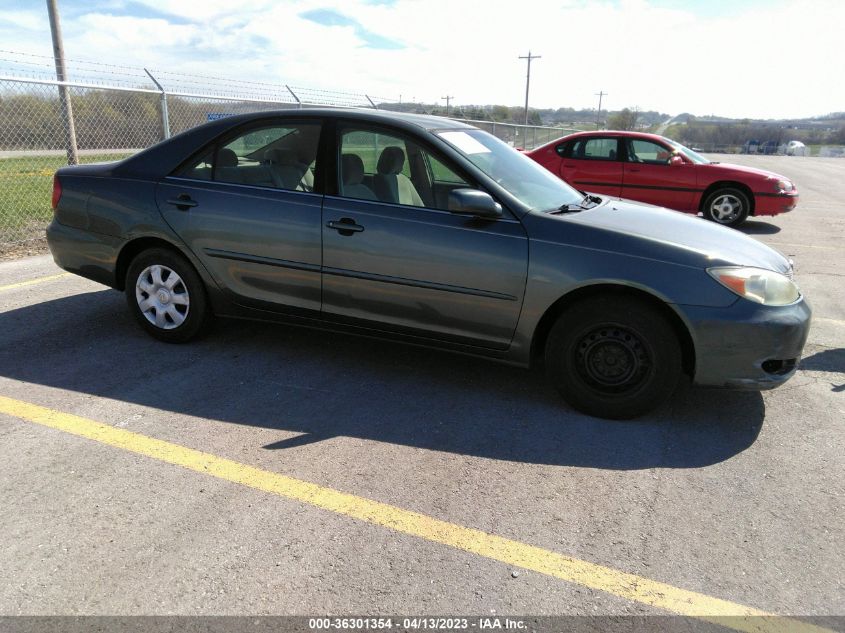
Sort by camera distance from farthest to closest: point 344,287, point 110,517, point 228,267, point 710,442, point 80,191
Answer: point 80,191
point 228,267
point 344,287
point 710,442
point 110,517

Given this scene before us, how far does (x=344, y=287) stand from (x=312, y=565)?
190 cm

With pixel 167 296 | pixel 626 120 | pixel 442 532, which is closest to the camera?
pixel 442 532

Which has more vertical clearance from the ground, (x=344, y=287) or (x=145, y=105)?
(x=145, y=105)

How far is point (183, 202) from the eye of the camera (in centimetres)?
424

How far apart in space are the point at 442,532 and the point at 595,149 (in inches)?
374

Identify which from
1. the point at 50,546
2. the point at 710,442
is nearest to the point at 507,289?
the point at 710,442

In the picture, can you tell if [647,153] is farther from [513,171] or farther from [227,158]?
[227,158]

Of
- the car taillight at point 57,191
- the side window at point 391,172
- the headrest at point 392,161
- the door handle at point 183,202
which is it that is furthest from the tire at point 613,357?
the car taillight at point 57,191

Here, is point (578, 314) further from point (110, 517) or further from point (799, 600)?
point (110, 517)

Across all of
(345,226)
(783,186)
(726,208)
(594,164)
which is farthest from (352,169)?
(783,186)

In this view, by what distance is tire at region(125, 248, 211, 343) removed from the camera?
→ 4.35m

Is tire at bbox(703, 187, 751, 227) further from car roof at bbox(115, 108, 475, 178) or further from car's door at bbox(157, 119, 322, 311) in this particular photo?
car's door at bbox(157, 119, 322, 311)

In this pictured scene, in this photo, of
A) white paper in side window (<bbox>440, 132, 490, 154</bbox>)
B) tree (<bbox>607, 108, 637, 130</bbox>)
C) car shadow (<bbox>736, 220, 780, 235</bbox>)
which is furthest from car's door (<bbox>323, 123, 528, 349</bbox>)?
tree (<bbox>607, 108, 637, 130</bbox>)

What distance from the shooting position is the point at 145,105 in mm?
10680
